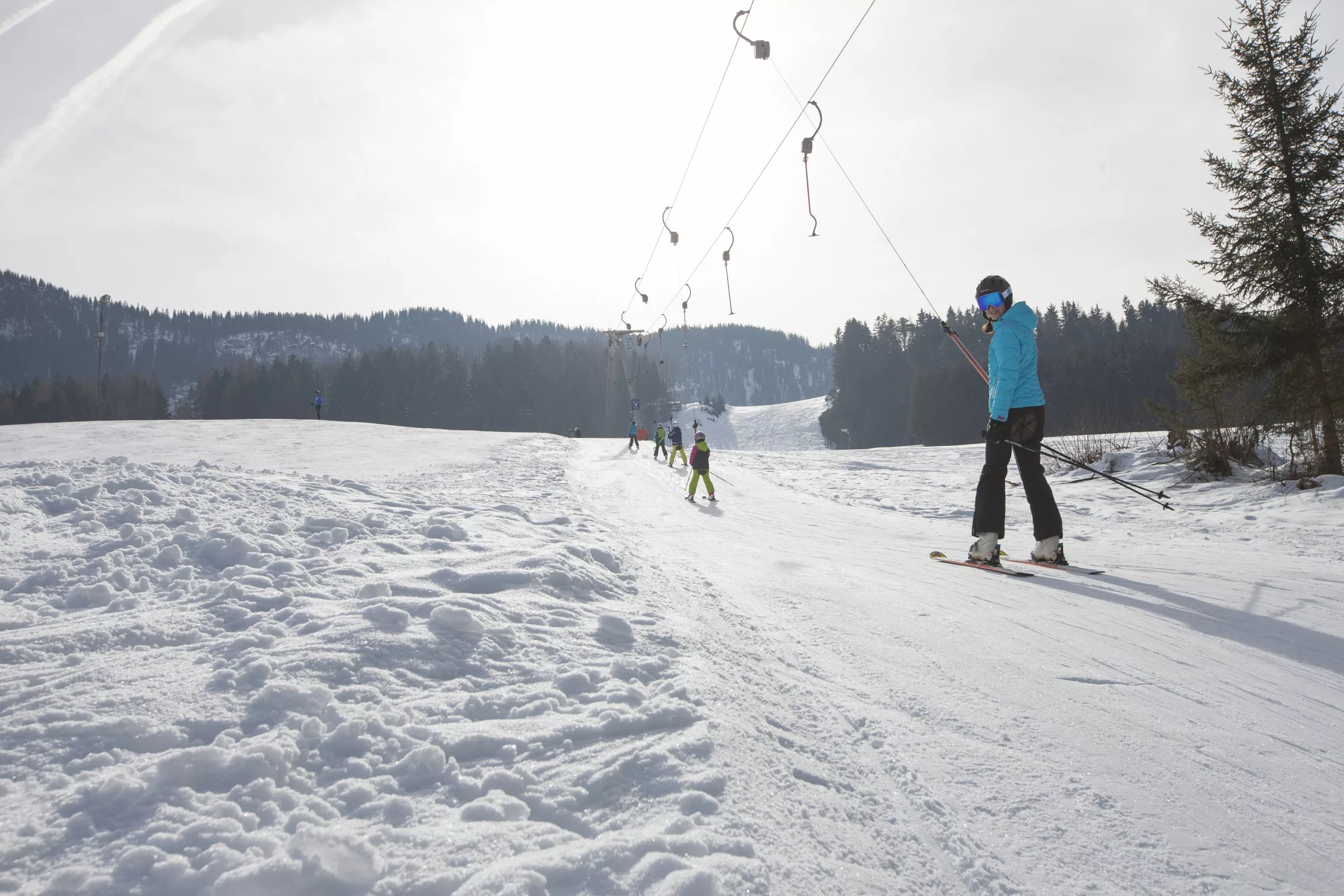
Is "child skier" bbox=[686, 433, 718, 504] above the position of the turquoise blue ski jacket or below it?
below

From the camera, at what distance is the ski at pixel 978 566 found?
477 centimetres

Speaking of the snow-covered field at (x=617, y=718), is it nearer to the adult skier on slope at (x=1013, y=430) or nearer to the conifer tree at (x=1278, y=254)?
the adult skier on slope at (x=1013, y=430)

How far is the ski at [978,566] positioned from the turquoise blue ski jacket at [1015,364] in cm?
121

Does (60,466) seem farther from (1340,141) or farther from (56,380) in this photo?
(56,380)

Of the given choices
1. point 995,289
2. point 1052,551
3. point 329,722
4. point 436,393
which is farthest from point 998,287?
point 436,393

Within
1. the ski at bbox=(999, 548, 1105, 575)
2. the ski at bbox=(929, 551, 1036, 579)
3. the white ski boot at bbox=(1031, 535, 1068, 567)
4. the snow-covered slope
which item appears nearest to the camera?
Answer: the ski at bbox=(929, 551, 1036, 579)

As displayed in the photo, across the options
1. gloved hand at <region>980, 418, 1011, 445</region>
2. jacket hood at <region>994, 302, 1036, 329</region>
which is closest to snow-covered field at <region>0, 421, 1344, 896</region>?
gloved hand at <region>980, 418, 1011, 445</region>

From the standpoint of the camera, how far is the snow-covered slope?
8581cm

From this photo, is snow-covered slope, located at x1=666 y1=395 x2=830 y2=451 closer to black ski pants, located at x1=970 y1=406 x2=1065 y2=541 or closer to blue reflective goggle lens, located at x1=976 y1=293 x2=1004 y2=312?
blue reflective goggle lens, located at x1=976 y1=293 x2=1004 y2=312

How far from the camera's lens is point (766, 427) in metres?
95.6

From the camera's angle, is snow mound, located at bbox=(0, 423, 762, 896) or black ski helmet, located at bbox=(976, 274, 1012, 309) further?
black ski helmet, located at bbox=(976, 274, 1012, 309)

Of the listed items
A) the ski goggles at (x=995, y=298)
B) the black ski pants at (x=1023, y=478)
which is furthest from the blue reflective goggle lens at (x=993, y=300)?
the black ski pants at (x=1023, y=478)

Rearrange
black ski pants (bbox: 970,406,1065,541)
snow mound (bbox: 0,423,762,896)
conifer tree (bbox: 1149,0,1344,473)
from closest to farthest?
1. snow mound (bbox: 0,423,762,896)
2. black ski pants (bbox: 970,406,1065,541)
3. conifer tree (bbox: 1149,0,1344,473)

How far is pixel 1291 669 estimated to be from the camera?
9.12ft
